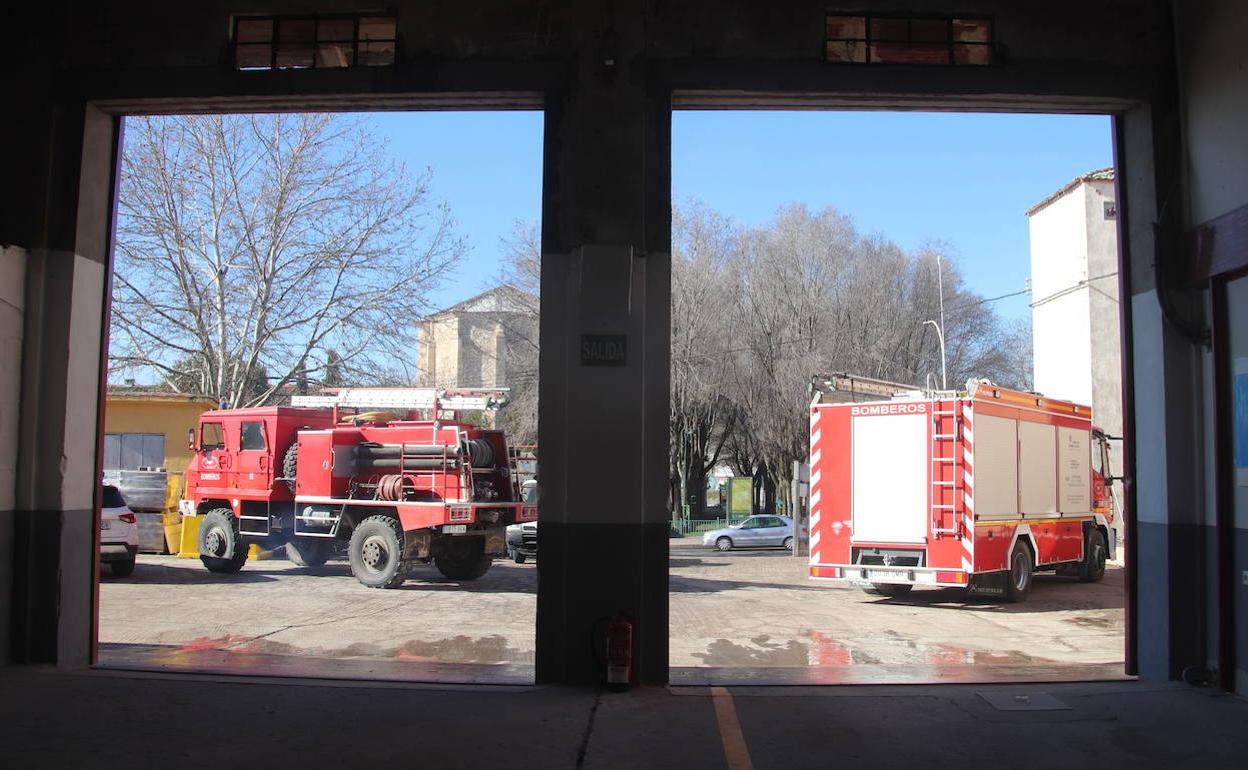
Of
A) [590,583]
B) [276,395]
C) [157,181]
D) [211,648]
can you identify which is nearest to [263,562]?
[276,395]

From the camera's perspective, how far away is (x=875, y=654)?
10352 millimetres

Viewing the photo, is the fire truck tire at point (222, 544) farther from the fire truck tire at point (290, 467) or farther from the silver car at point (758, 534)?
the silver car at point (758, 534)

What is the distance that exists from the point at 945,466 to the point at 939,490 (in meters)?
0.36

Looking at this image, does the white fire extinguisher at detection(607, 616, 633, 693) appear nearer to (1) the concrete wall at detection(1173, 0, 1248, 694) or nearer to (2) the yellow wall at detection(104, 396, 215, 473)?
(1) the concrete wall at detection(1173, 0, 1248, 694)

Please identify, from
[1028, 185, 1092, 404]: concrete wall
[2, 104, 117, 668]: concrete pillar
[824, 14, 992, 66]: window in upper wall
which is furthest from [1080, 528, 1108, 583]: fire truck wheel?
[2, 104, 117, 668]: concrete pillar

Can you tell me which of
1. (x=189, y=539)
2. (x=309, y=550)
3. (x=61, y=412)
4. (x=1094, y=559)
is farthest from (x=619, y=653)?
(x=189, y=539)

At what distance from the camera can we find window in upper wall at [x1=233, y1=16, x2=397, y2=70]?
7.66 meters

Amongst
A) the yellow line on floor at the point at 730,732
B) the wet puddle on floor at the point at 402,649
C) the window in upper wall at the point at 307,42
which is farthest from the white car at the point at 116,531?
the yellow line on floor at the point at 730,732

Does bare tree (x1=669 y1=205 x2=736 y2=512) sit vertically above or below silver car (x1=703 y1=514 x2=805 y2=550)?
above

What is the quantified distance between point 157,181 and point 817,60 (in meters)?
21.5

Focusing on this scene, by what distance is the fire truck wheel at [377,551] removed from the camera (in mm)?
16062

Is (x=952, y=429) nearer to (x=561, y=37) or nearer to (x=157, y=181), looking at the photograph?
(x=561, y=37)

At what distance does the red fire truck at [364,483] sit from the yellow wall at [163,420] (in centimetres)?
727

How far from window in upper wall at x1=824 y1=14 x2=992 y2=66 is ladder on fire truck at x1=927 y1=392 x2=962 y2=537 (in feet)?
24.5
